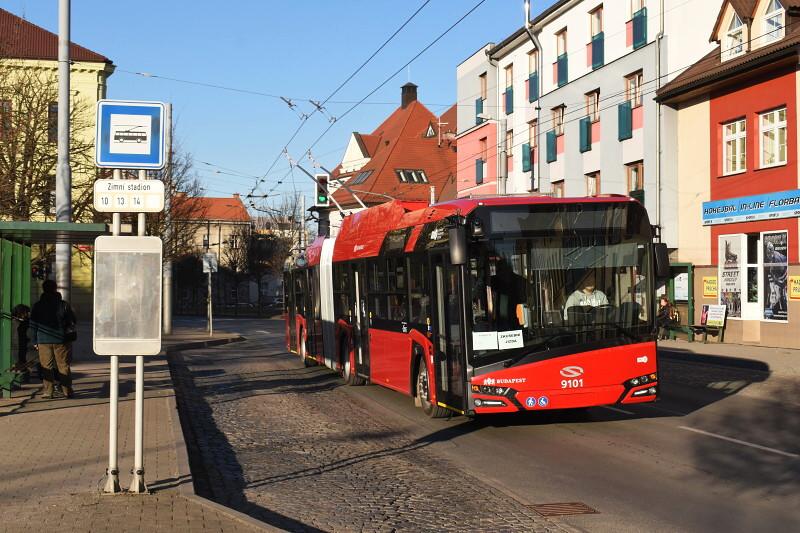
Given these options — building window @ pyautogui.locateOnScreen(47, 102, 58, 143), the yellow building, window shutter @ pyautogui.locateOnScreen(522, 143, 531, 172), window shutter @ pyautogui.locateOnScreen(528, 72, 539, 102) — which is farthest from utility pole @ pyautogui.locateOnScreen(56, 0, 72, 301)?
window shutter @ pyautogui.locateOnScreen(522, 143, 531, 172)

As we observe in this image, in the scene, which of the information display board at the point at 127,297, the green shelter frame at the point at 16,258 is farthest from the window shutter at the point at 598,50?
the information display board at the point at 127,297

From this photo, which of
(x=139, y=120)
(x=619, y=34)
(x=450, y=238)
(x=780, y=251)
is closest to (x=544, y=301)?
(x=450, y=238)

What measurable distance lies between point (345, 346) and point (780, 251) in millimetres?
13443

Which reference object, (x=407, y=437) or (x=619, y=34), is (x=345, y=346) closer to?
(x=407, y=437)

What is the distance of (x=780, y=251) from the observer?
26.3 meters

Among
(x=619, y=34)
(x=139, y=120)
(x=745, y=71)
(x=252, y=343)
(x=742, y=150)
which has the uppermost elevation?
(x=619, y=34)

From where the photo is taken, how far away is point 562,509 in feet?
25.8

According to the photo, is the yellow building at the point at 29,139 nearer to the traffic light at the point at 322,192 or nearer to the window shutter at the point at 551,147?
the traffic light at the point at 322,192

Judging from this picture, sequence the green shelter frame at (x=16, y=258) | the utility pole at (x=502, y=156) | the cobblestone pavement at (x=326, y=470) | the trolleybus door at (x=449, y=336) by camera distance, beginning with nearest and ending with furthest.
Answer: the cobblestone pavement at (x=326, y=470), the trolleybus door at (x=449, y=336), the green shelter frame at (x=16, y=258), the utility pole at (x=502, y=156)

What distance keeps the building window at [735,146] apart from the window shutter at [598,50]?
7.41 metres

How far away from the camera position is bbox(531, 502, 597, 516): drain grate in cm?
772

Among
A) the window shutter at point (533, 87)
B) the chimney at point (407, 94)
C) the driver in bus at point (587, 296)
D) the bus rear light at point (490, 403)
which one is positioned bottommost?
the bus rear light at point (490, 403)

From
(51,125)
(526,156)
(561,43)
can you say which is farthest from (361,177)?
(51,125)

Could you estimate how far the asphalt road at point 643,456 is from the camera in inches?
304
